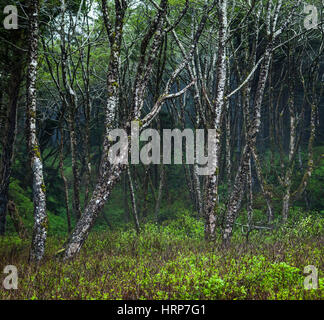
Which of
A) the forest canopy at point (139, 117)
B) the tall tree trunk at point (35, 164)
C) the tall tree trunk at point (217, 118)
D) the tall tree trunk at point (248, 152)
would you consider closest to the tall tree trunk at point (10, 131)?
the forest canopy at point (139, 117)

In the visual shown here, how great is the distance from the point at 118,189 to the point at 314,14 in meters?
16.2

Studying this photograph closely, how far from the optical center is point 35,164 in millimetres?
Answer: 6746

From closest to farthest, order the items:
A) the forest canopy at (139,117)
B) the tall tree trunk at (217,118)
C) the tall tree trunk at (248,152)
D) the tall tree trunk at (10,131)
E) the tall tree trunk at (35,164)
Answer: the tall tree trunk at (35,164) < the forest canopy at (139,117) < the tall tree trunk at (217,118) < the tall tree trunk at (248,152) < the tall tree trunk at (10,131)

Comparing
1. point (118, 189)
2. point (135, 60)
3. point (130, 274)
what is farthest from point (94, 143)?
point (130, 274)

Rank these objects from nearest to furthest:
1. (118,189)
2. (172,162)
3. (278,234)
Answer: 1. (278,234)
2. (172,162)
3. (118,189)

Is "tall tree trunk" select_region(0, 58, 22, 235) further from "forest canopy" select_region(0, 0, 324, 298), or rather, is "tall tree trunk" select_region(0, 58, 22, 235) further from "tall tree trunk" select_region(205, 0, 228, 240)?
"tall tree trunk" select_region(205, 0, 228, 240)

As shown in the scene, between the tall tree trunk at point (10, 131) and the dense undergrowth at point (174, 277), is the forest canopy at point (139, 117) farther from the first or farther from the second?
the dense undergrowth at point (174, 277)

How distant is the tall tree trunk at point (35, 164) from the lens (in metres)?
6.64

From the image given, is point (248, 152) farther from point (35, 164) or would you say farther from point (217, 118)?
point (35, 164)

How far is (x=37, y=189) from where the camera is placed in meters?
6.70

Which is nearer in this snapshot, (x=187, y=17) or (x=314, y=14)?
(x=314, y=14)

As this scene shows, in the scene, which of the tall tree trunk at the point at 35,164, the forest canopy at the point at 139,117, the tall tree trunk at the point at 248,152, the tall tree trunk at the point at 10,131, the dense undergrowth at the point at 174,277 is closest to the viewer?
the dense undergrowth at the point at 174,277

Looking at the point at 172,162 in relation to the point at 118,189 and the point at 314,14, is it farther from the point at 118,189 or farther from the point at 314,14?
the point at 314,14

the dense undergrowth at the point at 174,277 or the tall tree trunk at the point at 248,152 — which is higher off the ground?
the tall tree trunk at the point at 248,152
